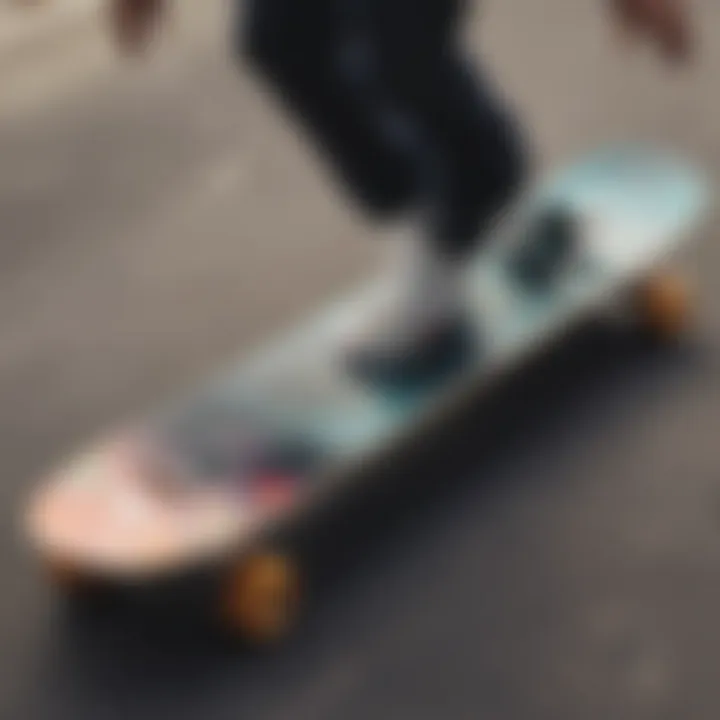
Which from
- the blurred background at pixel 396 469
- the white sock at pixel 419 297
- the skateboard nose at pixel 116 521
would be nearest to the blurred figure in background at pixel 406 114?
the white sock at pixel 419 297

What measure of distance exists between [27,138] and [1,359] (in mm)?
537

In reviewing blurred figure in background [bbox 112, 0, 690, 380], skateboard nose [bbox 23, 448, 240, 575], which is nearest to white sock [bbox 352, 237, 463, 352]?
blurred figure in background [bbox 112, 0, 690, 380]

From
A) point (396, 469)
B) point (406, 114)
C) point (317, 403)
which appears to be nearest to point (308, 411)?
point (317, 403)

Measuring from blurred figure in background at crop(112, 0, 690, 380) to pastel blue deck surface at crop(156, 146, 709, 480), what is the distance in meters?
0.04

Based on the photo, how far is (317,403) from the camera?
1148mm

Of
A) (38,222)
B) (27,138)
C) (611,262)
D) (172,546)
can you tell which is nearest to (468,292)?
(611,262)

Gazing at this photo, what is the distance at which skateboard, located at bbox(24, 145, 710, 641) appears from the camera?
101 cm

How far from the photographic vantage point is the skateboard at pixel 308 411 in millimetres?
1014

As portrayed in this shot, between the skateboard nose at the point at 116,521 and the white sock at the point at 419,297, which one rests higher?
the white sock at the point at 419,297

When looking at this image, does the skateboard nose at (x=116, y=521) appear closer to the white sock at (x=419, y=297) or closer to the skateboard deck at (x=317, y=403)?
the skateboard deck at (x=317, y=403)

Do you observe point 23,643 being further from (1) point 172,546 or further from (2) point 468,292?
(2) point 468,292

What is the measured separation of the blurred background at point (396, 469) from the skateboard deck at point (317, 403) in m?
0.07

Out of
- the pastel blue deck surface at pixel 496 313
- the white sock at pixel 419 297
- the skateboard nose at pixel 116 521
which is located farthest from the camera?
the white sock at pixel 419 297

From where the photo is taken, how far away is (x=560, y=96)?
184 centimetres
